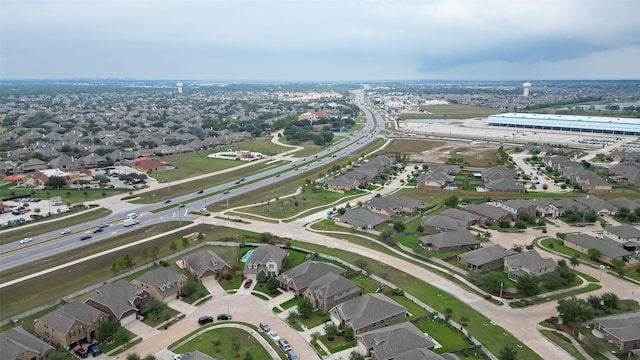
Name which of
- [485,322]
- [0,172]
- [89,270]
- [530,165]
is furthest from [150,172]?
[530,165]

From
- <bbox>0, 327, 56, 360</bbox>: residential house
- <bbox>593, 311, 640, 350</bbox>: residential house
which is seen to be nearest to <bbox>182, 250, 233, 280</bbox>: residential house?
<bbox>0, 327, 56, 360</bbox>: residential house

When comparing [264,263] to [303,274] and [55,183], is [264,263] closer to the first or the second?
[303,274]

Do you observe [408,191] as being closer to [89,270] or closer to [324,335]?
[324,335]

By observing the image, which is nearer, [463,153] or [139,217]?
[139,217]

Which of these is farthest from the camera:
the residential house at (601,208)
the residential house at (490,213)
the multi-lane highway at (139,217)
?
the residential house at (601,208)

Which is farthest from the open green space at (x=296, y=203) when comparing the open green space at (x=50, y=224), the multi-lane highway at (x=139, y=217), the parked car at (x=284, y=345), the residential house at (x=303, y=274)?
the parked car at (x=284, y=345)

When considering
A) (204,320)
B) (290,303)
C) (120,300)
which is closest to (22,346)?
(120,300)

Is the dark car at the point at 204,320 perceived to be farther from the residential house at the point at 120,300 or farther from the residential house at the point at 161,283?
the residential house at the point at 120,300
